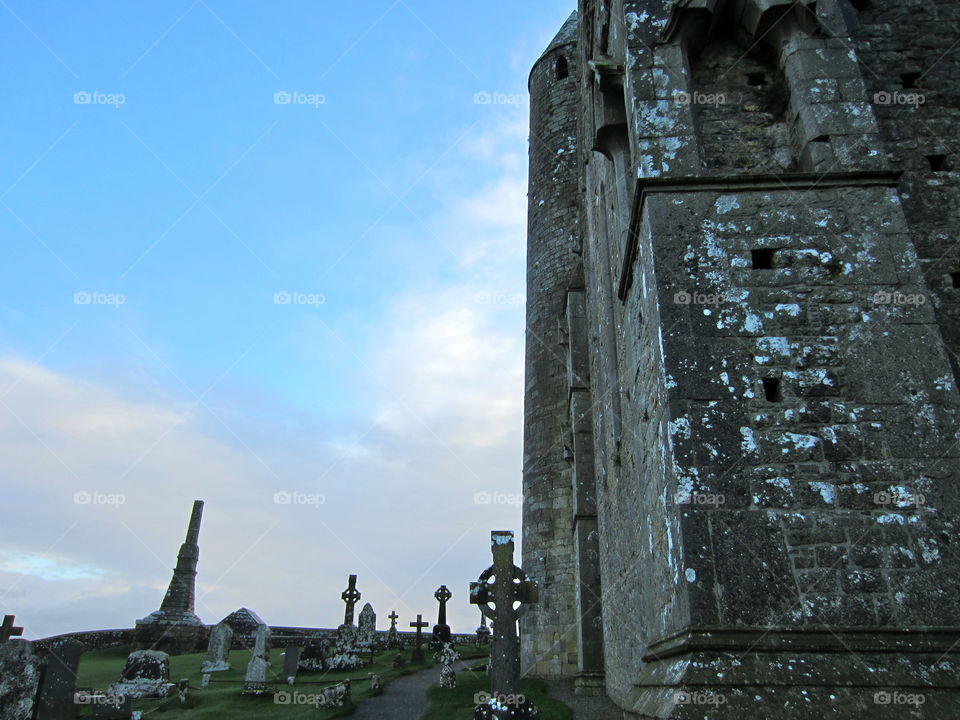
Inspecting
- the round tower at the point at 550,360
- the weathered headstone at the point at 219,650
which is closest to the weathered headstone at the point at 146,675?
the weathered headstone at the point at 219,650

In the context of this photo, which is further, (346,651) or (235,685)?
(346,651)

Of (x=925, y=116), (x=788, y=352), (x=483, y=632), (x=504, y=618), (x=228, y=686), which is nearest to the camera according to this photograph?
(x=788, y=352)

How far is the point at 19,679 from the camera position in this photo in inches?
357

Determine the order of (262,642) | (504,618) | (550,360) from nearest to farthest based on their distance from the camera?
(504,618) < (262,642) < (550,360)

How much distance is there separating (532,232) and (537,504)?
8307mm

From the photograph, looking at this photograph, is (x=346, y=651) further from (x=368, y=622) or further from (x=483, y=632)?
(x=483, y=632)

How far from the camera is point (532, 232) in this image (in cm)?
1909

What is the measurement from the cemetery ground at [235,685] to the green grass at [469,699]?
47mm

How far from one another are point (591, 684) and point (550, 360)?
8.13 metres

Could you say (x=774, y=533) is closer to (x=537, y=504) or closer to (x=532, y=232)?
(x=537, y=504)

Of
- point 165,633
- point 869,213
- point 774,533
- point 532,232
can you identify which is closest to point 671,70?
point 869,213

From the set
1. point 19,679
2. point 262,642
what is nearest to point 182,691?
A: point 262,642

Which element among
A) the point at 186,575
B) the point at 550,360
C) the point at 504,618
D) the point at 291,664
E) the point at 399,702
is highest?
the point at 550,360

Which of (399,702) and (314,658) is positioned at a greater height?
(314,658)
